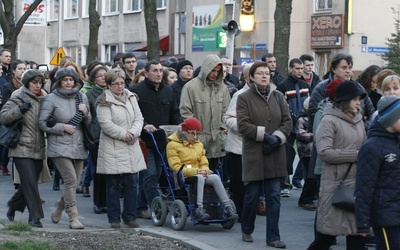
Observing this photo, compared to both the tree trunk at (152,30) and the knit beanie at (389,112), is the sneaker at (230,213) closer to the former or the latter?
the knit beanie at (389,112)

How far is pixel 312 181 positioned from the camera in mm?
15297

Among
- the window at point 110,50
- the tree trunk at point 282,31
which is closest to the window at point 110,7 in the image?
the window at point 110,50

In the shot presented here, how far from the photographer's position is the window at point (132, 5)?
58.3 meters

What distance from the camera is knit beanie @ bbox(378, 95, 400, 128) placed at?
848cm

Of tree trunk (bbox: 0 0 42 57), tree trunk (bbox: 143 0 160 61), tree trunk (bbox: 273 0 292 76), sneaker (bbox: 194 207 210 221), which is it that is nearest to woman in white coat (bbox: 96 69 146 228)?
sneaker (bbox: 194 207 210 221)

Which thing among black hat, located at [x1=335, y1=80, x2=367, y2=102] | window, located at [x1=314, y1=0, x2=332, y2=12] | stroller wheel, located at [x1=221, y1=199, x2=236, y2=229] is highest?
window, located at [x1=314, y1=0, x2=332, y2=12]

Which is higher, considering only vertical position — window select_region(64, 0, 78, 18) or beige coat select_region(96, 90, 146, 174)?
window select_region(64, 0, 78, 18)

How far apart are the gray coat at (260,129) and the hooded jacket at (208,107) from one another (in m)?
2.08

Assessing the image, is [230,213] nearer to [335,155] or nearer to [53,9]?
[335,155]

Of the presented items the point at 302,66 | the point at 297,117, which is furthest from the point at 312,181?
the point at 302,66

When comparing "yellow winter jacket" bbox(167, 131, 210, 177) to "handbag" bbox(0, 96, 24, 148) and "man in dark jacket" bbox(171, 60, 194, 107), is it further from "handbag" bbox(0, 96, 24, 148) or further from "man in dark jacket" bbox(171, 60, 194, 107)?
"man in dark jacket" bbox(171, 60, 194, 107)

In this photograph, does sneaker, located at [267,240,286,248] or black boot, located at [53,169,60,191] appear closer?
sneaker, located at [267,240,286,248]

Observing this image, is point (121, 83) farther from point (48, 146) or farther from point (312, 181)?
point (312, 181)

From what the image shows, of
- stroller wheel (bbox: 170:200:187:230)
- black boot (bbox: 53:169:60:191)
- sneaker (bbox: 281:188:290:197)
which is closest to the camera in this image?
stroller wheel (bbox: 170:200:187:230)
